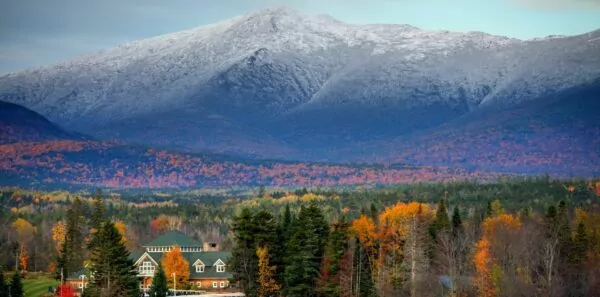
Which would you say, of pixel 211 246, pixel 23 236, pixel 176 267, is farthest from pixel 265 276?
pixel 23 236

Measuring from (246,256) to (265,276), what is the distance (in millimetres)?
2509

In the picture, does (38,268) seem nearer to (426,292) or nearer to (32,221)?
(32,221)

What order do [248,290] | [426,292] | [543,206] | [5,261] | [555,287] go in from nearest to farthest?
[555,287] → [426,292] → [248,290] → [5,261] → [543,206]

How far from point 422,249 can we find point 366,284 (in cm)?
878

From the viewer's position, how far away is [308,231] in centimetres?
10338

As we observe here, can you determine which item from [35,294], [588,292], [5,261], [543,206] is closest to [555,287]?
[588,292]

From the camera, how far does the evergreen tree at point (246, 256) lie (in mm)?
105363

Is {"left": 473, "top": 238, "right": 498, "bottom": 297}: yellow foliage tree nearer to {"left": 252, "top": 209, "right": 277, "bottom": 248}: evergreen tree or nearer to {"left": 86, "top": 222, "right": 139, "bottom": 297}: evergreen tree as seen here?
{"left": 252, "top": 209, "right": 277, "bottom": 248}: evergreen tree

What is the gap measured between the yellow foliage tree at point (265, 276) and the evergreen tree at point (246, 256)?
60 centimetres

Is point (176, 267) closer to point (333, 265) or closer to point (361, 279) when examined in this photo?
point (333, 265)

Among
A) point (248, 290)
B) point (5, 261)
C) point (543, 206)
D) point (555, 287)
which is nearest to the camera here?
point (555, 287)

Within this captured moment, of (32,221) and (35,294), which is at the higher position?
(32,221)

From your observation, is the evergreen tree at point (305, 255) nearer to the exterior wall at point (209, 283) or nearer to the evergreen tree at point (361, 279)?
the evergreen tree at point (361, 279)

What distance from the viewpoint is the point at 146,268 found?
125m
